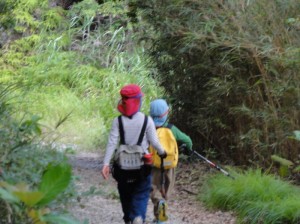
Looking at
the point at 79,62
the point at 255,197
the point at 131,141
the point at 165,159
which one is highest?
the point at 131,141

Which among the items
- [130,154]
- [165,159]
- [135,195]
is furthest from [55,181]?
[165,159]

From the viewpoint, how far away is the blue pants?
704 centimetres

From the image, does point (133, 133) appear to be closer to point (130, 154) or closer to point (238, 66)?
point (130, 154)

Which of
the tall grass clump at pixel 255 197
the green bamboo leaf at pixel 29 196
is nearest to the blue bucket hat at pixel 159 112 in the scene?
the tall grass clump at pixel 255 197

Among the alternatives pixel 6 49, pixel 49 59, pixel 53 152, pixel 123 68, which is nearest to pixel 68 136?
pixel 123 68

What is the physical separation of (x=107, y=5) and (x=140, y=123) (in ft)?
48.9

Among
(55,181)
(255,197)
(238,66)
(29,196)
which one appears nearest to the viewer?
(29,196)

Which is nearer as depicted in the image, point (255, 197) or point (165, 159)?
point (165, 159)

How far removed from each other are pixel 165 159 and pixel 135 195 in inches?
21.9

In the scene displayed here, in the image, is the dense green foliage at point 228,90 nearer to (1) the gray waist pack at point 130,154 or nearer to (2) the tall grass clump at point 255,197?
(2) the tall grass clump at point 255,197

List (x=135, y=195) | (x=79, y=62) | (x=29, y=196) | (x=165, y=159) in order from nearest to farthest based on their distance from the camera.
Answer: (x=29, y=196), (x=135, y=195), (x=165, y=159), (x=79, y=62)

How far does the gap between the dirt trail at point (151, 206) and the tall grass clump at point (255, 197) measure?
0.16m

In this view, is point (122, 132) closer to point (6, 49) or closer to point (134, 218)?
point (134, 218)

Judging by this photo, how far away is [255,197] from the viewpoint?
827 cm
